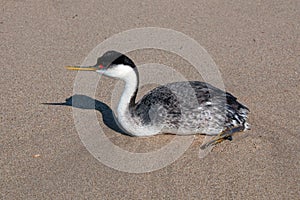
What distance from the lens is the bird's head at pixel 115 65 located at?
4602 millimetres

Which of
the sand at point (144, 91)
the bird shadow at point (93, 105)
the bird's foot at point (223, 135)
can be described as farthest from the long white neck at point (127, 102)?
the bird's foot at point (223, 135)

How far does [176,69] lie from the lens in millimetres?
6469

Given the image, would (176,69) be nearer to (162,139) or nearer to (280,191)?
(162,139)

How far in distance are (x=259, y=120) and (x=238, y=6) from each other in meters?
3.33

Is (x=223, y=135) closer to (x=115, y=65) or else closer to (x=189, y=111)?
(x=189, y=111)

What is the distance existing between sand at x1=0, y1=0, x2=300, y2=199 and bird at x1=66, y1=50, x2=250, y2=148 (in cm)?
20

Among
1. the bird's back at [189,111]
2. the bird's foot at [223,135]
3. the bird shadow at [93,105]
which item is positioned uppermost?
the bird's back at [189,111]

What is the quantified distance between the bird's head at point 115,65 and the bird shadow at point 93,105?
A: 0.73 meters

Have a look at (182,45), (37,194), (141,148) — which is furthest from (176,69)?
(37,194)

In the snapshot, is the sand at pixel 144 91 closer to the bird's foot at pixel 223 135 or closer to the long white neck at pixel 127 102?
the bird's foot at pixel 223 135

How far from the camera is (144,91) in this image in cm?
589

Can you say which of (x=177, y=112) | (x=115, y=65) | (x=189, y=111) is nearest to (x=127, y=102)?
(x=115, y=65)

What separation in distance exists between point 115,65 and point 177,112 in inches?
33.1

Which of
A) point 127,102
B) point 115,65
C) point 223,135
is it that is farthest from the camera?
point 223,135
